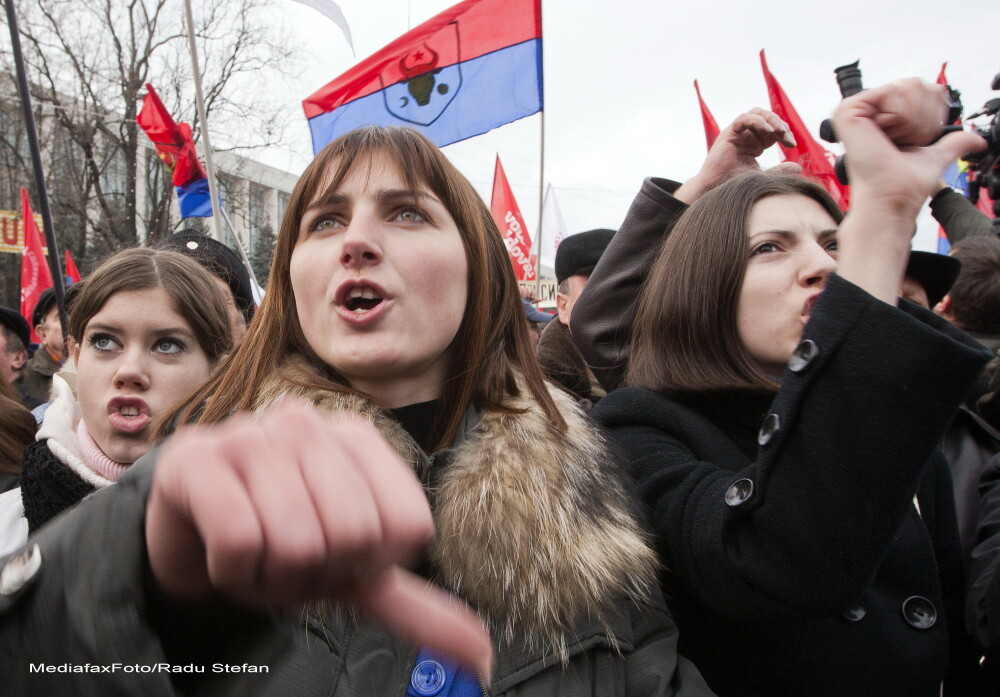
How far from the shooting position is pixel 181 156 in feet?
21.4

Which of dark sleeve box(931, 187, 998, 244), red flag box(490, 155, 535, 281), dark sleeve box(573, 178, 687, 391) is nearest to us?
dark sleeve box(573, 178, 687, 391)

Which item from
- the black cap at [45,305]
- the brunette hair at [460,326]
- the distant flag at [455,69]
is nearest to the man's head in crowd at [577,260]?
the distant flag at [455,69]

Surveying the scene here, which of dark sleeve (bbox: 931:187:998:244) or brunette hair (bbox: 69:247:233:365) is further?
dark sleeve (bbox: 931:187:998:244)

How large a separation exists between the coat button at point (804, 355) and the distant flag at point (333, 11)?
12.8 ft

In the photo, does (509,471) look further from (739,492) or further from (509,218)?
(509,218)

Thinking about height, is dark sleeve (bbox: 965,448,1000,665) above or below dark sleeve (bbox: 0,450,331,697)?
below

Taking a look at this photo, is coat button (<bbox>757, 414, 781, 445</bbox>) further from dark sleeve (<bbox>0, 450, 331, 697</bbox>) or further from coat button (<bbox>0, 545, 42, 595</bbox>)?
coat button (<bbox>0, 545, 42, 595</bbox>)

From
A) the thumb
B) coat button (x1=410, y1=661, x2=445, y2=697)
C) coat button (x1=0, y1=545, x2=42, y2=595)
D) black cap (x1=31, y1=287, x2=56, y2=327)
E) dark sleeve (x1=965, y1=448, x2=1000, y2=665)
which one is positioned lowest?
dark sleeve (x1=965, y1=448, x2=1000, y2=665)

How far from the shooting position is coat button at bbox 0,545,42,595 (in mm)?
617

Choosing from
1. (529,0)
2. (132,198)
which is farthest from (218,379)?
(132,198)

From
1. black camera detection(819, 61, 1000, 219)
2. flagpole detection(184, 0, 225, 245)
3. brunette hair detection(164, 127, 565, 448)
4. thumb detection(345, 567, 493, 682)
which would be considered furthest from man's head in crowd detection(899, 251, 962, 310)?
flagpole detection(184, 0, 225, 245)

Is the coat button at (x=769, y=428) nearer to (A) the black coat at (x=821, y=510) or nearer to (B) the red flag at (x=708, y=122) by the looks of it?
(A) the black coat at (x=821, y=510)

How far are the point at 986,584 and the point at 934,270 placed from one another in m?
0.85

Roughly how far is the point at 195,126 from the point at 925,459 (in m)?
17.4
